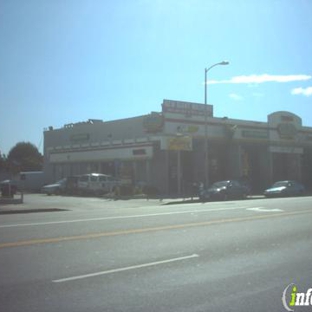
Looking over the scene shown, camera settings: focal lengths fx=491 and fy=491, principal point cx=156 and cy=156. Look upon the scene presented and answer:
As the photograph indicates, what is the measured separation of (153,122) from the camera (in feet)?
140

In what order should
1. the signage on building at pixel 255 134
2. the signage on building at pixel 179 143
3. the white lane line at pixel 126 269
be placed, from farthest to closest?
1. the signage on building at pixel 255 134
2. the signage on building at pixel 179 143
3. the white lane line at pixel 126 269

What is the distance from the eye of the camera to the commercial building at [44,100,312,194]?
43.2 meters

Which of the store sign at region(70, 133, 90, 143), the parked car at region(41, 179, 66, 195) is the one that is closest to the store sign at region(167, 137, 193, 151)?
the parked car at region(41, 179, 66, 195)

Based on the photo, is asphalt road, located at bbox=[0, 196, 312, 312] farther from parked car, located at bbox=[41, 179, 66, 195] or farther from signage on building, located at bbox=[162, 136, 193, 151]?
parked car, located at bbox=[41, 179, 66, 195]

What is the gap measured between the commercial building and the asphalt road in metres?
25.8

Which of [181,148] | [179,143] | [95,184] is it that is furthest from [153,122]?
[95,184]

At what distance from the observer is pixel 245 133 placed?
4872 cm

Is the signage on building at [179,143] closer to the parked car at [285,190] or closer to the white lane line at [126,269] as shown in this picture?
the parked car at [285,190]

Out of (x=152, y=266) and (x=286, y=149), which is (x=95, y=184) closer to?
(x=286, y=149)

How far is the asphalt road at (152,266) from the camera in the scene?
6641 millimetres

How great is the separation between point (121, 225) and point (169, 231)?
6.62 ft

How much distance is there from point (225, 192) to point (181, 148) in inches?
232

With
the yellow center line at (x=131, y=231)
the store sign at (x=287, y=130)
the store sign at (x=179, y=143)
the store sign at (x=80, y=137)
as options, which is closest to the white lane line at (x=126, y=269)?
the yellow center line at (x=131, y=231)

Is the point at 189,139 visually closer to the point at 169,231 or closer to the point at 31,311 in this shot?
the point at 169,231
